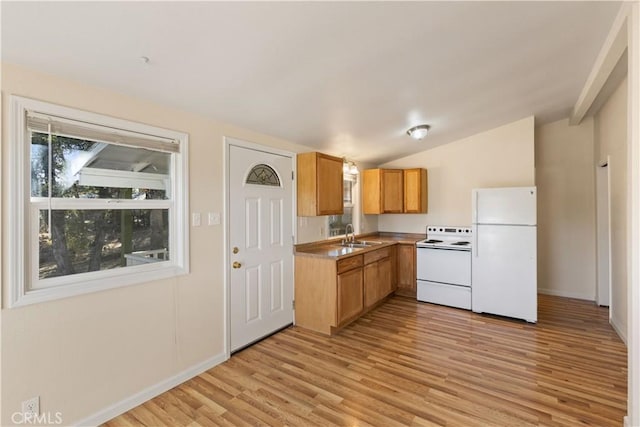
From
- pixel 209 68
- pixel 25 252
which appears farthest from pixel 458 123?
pixel 25 252

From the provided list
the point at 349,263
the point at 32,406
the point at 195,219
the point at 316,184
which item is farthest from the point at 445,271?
the point at 32,406

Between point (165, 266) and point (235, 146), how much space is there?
1.30 meters

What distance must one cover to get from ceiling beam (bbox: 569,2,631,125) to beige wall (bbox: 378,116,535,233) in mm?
859

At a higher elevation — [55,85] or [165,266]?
[55,85]

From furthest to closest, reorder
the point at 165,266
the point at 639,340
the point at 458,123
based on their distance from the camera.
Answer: the point at 458,123, the point at 165,266, the point at 639,340

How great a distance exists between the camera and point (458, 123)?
403 cm

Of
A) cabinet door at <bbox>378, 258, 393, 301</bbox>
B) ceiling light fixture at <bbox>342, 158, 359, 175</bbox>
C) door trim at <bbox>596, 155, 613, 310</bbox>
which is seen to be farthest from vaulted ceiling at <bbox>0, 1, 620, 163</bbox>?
cabinet door at <bbox>378, 258, 393, 301</bbox>

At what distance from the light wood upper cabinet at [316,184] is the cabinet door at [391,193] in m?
1.45

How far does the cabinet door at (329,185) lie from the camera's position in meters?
3.68

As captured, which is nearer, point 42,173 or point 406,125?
point 42,173

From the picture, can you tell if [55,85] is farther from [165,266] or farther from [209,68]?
[165,266]

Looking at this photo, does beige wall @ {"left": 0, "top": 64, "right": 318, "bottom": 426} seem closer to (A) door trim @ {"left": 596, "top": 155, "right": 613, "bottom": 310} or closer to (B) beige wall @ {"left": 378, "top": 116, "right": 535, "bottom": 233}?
(B) beige wall @ {"left": 378, "top": 116, "right": 535, "bottom": 233}

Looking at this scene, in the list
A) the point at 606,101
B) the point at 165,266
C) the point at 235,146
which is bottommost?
the point at 165,266

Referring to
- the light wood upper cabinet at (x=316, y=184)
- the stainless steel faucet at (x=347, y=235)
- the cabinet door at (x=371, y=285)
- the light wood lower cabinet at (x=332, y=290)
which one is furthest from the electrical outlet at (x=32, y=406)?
the stainless steel faucet at (x=347, y=235)
